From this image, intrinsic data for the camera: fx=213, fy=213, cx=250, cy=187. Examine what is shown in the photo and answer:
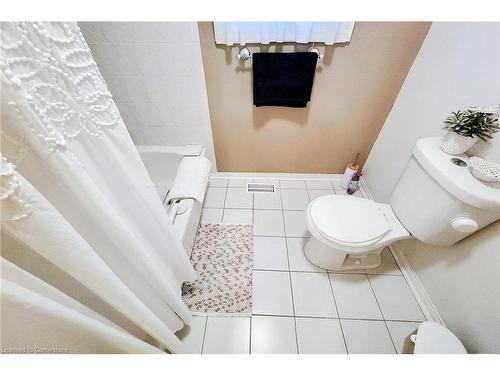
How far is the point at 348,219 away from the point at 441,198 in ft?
1.27

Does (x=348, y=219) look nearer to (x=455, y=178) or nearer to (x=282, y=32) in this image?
(x=455, y=178)

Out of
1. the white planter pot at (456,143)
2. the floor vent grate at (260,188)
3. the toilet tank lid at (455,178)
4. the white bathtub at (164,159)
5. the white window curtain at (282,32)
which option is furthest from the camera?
the floor vent grate at (260,188)

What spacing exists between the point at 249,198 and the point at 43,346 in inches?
55.7

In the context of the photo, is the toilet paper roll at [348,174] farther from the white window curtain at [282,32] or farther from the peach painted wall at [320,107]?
the white window curtain at [282,32]

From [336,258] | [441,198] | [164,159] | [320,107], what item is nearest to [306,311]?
[336,258]

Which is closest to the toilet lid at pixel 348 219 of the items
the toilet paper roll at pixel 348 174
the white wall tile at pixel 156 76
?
the toilet paper roll at pixel 348 174

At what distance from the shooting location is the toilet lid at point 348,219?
105cm

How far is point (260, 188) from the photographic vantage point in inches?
73.7

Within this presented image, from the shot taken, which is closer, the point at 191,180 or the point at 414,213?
the point at 414,213

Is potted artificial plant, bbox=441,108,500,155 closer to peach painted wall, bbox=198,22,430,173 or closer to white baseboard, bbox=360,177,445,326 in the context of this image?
peach painted wall, bbox=198,22,430,173

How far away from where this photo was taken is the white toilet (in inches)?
32.1

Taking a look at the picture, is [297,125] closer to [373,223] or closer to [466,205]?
[373,223]

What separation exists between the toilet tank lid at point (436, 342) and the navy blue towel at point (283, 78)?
1346mm

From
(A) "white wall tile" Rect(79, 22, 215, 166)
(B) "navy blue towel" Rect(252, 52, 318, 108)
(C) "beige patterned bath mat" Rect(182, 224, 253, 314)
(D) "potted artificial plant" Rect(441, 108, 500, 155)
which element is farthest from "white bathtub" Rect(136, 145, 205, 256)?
(D) "potted artificial plant" Rect(441, 108, 500, 155)
